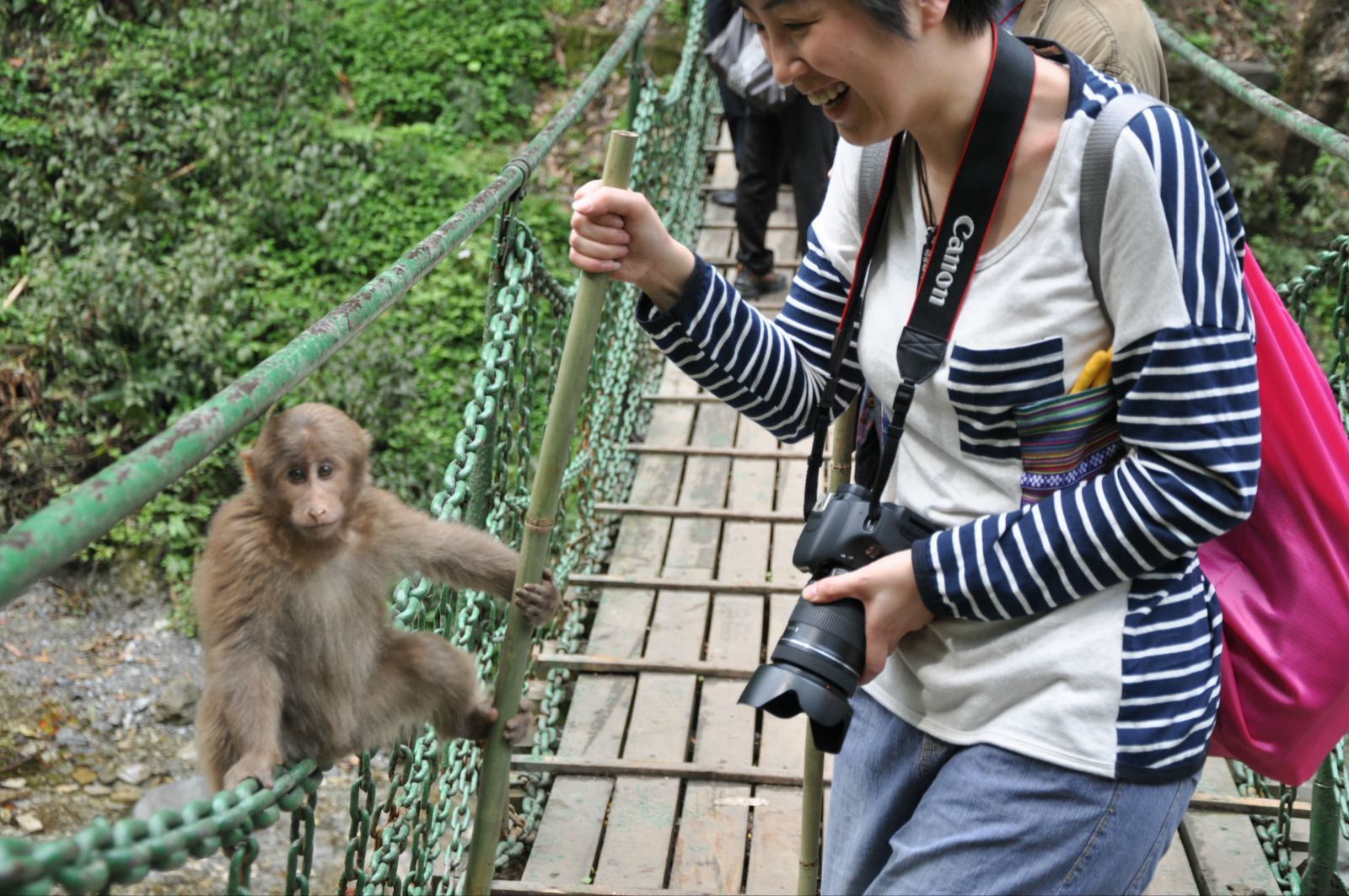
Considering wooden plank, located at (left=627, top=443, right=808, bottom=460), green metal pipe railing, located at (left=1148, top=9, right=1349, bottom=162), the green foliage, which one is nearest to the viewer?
green metal pipe railing, located at (left=1148, top=9, right=1349, bottom=162)

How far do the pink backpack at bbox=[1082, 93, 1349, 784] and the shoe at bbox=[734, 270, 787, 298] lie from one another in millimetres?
3891

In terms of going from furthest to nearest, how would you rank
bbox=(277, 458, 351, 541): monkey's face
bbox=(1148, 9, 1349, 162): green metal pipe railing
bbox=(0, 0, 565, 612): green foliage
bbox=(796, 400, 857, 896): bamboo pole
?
bbox=(0, 0, 565, 612): green foliage
bbox=(1148, 9, 1349, 162): green metal pipe railing
bbox=(796, 400, 857, 896): bamboo pole
bbox=(277, 458, 351, 541): monkey's face

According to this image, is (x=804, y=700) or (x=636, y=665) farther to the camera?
(x=636, y=665)

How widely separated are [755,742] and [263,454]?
1686 millimetres

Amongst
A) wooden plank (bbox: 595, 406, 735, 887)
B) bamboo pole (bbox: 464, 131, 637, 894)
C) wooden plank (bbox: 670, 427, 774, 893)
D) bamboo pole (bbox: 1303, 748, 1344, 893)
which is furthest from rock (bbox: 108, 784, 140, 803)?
bamboo pole (bbox: 1303, 748, 1344, 893)

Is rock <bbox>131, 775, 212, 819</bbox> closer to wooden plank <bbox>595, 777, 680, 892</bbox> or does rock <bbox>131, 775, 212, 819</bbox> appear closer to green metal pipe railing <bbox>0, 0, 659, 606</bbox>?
wooden plank <bbox>595, 777, 680, 892</bbox>

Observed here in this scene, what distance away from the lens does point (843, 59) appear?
1395 mm

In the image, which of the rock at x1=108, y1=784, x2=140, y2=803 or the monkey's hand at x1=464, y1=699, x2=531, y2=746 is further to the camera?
the rock at x1=108, y1=784, x2=140, y2=803

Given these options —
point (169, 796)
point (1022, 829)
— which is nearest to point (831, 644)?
point (1022, 829)

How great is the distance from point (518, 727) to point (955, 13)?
1340mm

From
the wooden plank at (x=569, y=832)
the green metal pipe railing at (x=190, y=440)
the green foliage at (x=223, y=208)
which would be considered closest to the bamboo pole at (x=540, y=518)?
the green metal pipe railing at (x=190, y=440)

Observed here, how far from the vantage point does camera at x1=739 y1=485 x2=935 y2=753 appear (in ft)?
4.95

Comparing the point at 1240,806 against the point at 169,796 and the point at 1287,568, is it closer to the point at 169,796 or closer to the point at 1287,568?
the point at 1287,568

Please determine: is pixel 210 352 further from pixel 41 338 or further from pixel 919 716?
pixel 919 716
